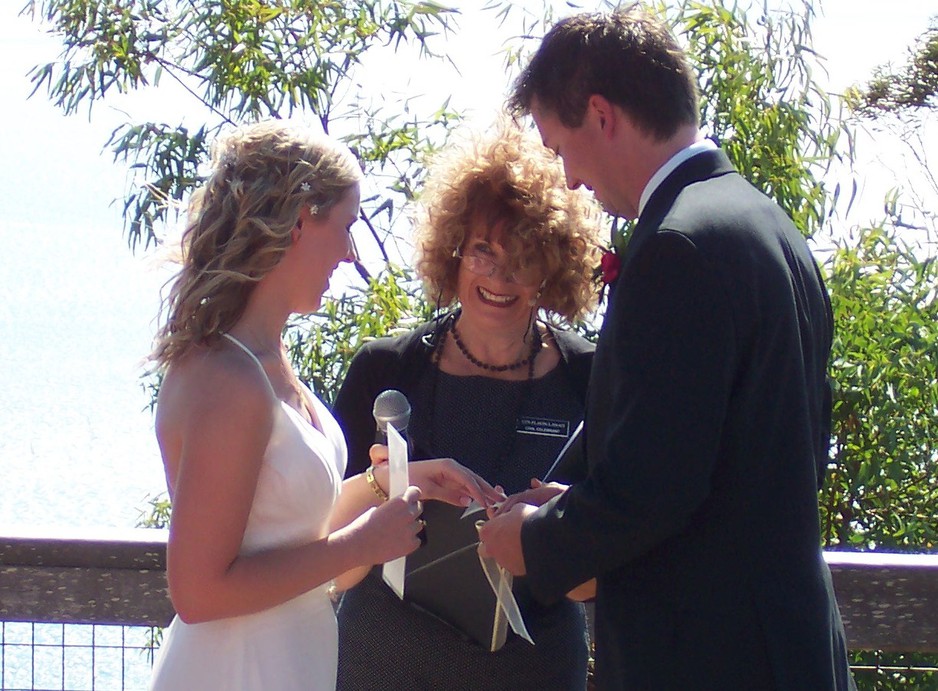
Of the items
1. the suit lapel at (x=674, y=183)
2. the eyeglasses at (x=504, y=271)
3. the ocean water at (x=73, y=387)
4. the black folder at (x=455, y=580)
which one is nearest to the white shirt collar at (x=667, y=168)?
the suit lapel at (x=674, y=183)

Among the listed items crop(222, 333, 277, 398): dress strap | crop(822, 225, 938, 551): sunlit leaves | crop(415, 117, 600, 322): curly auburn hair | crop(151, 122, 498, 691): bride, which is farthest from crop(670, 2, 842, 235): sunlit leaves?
crop(222, 333, 277, 398): dress strap

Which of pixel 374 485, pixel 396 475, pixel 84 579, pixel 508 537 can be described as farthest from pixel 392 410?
pixel 84 579

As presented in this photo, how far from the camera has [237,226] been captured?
2111 millimetres

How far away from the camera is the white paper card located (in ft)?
6.90

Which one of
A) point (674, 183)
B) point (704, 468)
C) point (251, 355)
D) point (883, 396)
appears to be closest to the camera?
point (704, 468)

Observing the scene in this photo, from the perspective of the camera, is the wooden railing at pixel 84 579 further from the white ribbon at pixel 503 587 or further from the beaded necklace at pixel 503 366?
the white ribbon at pixel 503 587

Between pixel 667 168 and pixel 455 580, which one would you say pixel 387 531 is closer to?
pixel 455 580

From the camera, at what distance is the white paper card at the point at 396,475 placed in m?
2.10

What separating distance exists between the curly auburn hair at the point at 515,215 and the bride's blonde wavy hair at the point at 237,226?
0.71 m

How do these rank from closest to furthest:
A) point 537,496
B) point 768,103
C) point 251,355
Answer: point 251,355
point 537,496
point 768,103

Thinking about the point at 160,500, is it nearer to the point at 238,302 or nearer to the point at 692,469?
the point at 238,302

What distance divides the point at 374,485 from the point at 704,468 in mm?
949

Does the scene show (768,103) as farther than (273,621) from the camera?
Yes

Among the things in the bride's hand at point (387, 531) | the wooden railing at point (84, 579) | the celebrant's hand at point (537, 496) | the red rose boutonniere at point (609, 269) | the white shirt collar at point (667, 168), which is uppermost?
the white shirt collar at point (667, 168)
